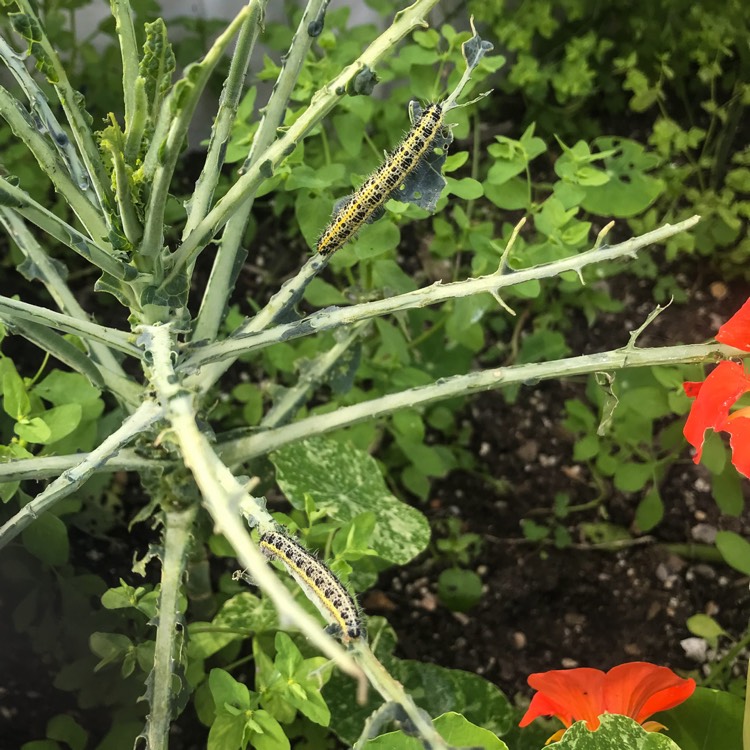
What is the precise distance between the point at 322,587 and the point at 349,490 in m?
0.36

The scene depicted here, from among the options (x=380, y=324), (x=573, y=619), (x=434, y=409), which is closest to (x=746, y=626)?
(x=573, y=619)

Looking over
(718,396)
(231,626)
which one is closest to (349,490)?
(231,626)

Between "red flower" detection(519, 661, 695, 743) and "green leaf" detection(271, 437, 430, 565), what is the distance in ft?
0.56

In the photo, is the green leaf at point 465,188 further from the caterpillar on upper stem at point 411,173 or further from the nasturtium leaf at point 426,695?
the nasturtium leaf at point 426,695

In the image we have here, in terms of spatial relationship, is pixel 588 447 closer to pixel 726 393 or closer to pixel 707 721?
pixel 707 721

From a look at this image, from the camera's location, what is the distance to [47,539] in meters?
0.69

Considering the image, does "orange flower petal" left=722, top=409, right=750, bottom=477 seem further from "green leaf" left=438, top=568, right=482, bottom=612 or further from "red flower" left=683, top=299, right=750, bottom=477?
"green leaf" left=438, top=568, right=482, bottom=612

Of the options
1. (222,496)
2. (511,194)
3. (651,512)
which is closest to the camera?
(222,496)

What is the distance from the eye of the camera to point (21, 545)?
72cm

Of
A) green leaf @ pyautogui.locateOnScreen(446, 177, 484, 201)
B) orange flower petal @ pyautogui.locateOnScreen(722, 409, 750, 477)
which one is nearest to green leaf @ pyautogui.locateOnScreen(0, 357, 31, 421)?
green leaf @ pyautogui.locateOnScreen(446, 177, 484, 201)

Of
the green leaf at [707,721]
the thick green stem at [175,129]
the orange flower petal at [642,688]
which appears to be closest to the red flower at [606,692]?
the orange flower petal at [642,688]

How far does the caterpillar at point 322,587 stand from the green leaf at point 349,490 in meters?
0.24

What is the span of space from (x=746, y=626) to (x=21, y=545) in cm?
92

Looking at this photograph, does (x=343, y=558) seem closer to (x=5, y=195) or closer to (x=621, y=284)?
(x=5, y=195)
